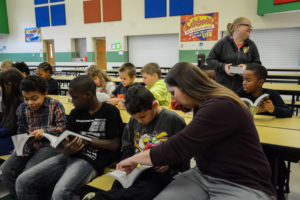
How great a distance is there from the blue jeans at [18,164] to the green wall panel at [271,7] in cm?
747

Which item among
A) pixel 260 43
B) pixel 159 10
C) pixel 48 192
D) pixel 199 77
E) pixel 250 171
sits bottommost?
pixel 48 192

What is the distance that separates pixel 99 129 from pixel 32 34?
524 inches

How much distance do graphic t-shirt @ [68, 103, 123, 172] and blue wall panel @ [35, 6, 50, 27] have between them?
1227 cm

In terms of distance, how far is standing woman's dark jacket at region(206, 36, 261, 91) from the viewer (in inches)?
118

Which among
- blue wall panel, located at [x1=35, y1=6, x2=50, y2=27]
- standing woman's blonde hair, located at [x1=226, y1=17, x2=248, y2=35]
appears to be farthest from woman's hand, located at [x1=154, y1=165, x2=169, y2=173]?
Answer: blue wall panel, located at [x1=35, y1=6, x2=50, y2=27]

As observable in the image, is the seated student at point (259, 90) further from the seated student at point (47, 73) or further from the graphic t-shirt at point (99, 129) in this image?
the seated student at point (47, 73)

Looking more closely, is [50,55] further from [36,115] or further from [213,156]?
[213,156]

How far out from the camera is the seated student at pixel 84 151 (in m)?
1.76

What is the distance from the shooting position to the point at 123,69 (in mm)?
→ 3215

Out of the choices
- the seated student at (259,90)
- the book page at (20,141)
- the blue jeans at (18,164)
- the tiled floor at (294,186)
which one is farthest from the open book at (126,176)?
the tiled floor at (294,186)

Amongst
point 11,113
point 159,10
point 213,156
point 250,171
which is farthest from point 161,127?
point 159,10

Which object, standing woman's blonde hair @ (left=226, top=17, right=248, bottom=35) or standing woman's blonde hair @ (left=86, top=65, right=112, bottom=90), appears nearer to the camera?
standing woman's blonde hair @ (left=226, top=17, right=248, bottom=35)

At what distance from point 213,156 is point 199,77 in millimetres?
393

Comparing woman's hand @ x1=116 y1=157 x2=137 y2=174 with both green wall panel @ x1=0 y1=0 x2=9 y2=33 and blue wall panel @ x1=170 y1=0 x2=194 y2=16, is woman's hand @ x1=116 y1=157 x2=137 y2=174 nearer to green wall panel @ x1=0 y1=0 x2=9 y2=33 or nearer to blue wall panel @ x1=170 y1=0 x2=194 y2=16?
blue wall panel @ x1=170 y1=0 x2=194 y2=16
